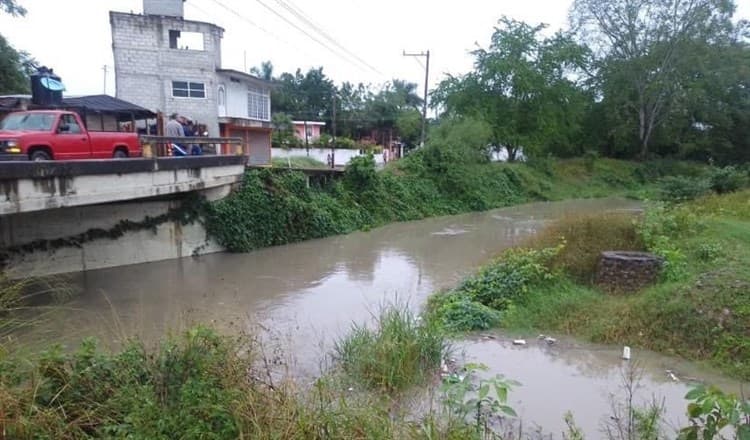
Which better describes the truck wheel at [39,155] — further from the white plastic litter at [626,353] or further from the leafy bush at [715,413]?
the leafy bush at [715,413]

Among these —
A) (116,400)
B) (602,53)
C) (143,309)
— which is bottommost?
(143,309)

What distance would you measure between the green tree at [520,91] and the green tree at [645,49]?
337 cm

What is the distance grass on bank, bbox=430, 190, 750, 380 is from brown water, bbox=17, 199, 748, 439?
53 cm

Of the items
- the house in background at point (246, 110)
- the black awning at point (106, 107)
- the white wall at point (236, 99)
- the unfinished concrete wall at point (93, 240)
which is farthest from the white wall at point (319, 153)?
the unfinished concrete wall at point (93, 240)

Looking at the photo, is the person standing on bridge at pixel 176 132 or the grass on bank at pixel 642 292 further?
the person standing on bridge at pixel 176 132

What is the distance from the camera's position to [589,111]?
40281 millimetres

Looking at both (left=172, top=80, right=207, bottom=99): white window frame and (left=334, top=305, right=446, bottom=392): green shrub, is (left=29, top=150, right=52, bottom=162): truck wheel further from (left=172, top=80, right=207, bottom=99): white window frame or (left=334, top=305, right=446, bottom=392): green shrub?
(left=172, top=80, right=207, bottom=99): white window frame

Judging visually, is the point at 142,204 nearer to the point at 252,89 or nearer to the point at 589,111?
the point at 252,89

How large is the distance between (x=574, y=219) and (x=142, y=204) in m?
11.0

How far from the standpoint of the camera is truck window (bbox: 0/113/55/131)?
11.1 m

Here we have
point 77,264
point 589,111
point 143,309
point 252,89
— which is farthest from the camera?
point 589,111

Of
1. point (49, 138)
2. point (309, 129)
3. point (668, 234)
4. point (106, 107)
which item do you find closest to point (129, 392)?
point (49, 138)

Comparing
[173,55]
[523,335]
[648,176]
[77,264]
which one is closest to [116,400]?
[523,335]

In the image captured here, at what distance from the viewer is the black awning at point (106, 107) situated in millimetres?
17775
